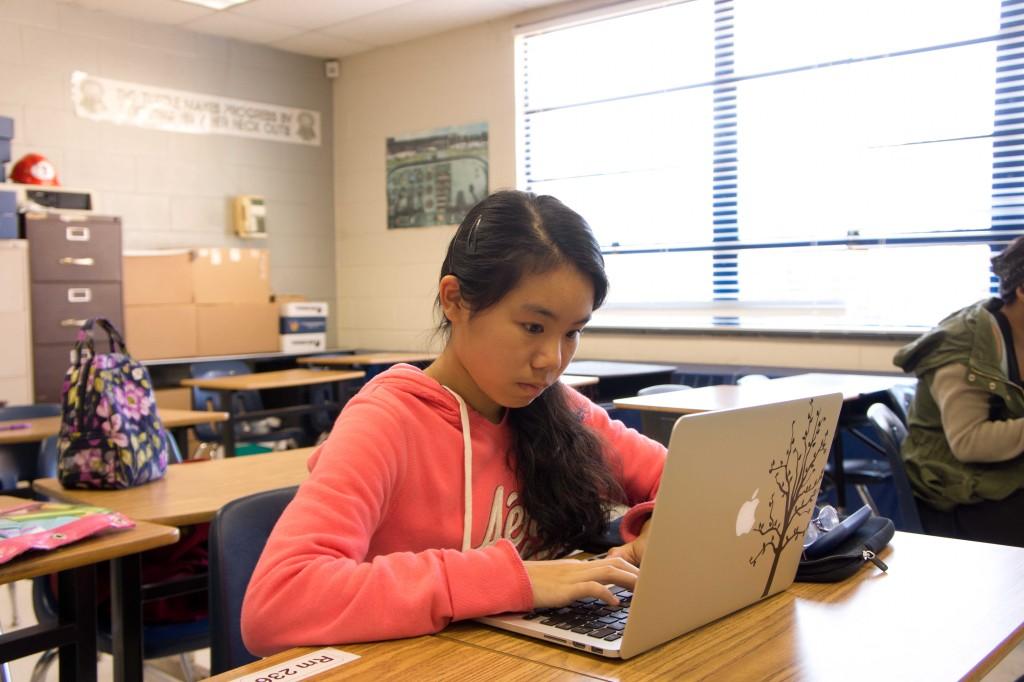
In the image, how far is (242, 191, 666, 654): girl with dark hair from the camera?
37.1 inches

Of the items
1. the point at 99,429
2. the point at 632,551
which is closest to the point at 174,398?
the point at 99,429

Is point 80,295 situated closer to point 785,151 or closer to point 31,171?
point 31,171

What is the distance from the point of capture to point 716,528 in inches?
35.5

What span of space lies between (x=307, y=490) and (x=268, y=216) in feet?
18.9

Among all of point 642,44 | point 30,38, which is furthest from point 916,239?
point 30,38

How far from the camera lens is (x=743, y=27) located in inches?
192

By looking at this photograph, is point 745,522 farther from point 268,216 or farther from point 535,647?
point 268,216

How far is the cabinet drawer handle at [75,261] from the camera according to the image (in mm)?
4840

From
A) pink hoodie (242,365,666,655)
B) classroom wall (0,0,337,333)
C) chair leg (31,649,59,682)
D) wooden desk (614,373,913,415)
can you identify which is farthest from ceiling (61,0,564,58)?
pink hoodie (242,365,666,655)

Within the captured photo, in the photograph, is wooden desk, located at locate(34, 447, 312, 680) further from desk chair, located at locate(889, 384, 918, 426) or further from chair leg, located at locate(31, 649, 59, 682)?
desk chair, located at locate(889, 384, 918, 426)

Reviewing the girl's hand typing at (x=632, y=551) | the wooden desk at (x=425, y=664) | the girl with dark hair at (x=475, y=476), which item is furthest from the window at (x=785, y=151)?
the wooden desk at (x=425, y=664)

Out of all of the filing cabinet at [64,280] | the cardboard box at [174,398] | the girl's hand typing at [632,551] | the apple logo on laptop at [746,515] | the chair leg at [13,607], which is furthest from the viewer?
the cardboard box at [174,398]

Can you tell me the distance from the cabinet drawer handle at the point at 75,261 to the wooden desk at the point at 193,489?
9.41 feet

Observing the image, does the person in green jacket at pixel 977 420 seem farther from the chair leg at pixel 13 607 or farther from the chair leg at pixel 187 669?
the chair leg at pixel 13 607
